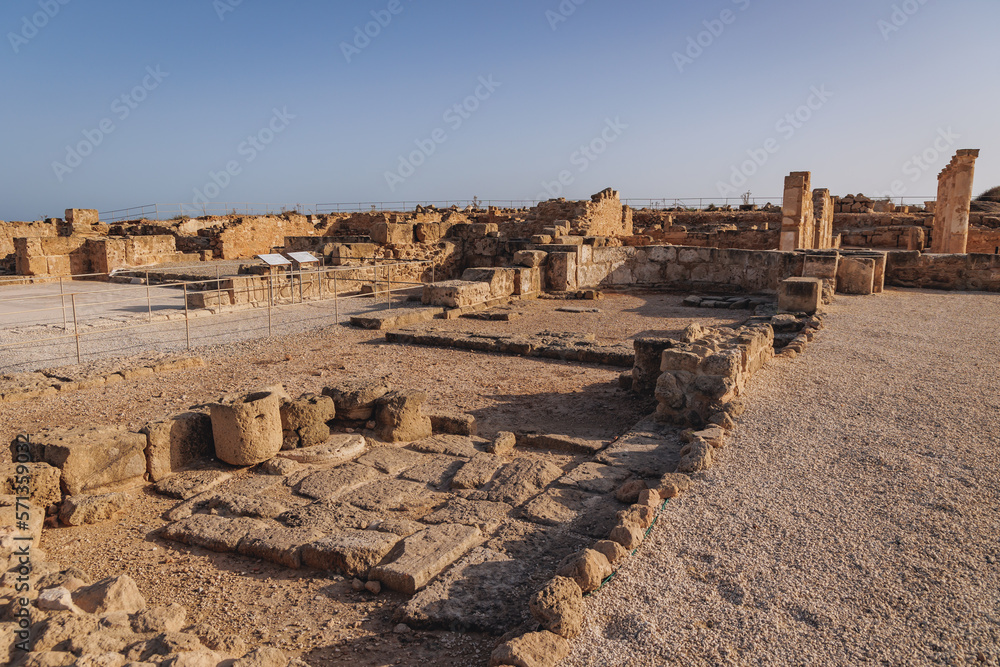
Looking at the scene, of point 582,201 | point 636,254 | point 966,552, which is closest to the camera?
point 966,552

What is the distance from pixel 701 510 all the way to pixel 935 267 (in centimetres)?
1309

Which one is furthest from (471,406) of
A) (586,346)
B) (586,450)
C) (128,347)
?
(128,347)

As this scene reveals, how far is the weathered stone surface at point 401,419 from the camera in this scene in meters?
6.17

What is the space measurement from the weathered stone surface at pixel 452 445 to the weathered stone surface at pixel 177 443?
5.92 feet

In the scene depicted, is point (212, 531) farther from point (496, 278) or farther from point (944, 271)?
point (944, 271)

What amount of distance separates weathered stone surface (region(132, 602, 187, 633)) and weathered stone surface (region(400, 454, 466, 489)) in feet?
7.43

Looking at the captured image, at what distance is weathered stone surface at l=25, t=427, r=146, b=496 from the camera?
4911 millimetres

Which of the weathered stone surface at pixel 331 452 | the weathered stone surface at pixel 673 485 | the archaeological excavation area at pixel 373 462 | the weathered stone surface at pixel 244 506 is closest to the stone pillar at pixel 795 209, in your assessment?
the archaeological excavation area at pixel 373 462

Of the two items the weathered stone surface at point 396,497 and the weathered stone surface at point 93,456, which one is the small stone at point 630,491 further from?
the weathered stone surface at point 93,456

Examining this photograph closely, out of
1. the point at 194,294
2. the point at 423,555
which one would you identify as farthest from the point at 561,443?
the point at 194,294

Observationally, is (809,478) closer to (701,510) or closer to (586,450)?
(701,510)

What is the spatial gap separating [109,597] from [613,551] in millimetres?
2473

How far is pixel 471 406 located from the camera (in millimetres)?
7367

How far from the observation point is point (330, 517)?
4605 mm
